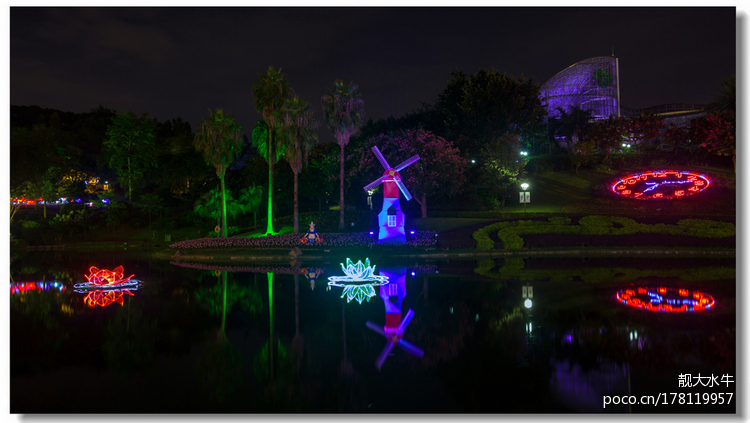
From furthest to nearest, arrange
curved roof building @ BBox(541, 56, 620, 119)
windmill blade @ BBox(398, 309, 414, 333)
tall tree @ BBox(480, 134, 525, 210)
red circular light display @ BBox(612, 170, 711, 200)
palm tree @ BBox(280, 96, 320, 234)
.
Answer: curved roof building @ BBox(541, 56, 620, 119) → tall tree @ BBox(480, 134, 525, 210) → red circular light display @ BBox(612, 170, 711, 200) → palm tree @ BBox(280, 96, 320, 234) → windmill blade @ BBox(398, 309, 414, 333)

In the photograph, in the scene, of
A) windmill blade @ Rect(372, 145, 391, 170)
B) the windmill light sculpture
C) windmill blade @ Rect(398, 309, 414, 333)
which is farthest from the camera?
windmill blade @ Rect(372, 145, 391, 170)

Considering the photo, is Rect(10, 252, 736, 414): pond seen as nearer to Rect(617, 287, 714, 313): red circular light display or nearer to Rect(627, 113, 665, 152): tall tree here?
Rect(617, 287, 714, 313): red circular light display

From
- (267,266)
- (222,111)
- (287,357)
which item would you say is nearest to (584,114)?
(222,111)

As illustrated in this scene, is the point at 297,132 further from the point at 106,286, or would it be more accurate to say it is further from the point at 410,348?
the point at 410,348

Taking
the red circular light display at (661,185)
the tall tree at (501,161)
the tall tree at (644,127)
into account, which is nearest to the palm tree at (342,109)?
the tall tree at (501,161)

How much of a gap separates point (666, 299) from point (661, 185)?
32.4 m

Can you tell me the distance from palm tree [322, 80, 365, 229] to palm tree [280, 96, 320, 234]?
1.29 meters

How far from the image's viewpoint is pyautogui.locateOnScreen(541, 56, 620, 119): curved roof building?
7862 centimetres

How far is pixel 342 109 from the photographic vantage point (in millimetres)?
33531

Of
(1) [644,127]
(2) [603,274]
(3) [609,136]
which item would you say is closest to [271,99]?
(2) [603,274]

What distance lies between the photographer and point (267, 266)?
24.1m

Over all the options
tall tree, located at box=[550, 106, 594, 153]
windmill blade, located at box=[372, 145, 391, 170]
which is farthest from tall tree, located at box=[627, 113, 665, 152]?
windmill blade, located at box=[372, 145, 391, 170]

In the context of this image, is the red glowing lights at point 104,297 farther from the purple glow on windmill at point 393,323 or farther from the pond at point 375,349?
the purple glow on windmill at point 393,323

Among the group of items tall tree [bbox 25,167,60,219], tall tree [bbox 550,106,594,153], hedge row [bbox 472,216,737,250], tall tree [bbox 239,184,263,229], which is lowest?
hedge row [bbox 472,216,737,250]
